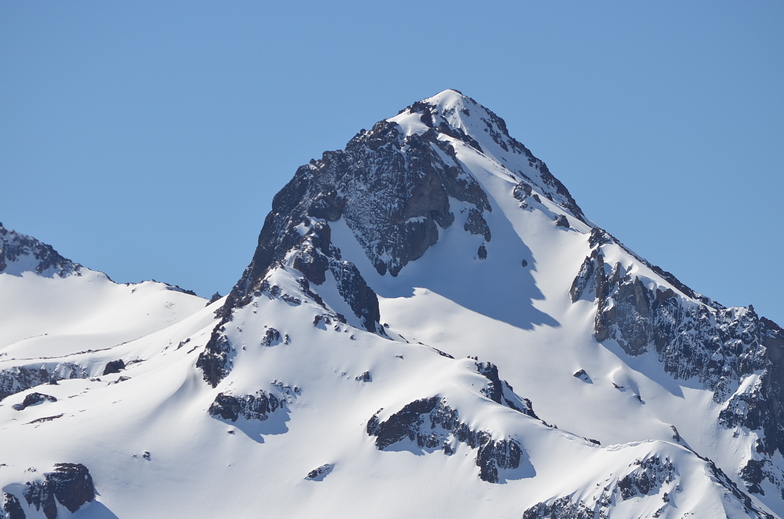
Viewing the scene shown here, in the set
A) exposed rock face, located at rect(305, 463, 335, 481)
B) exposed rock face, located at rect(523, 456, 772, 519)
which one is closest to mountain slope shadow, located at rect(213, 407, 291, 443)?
exposed rock face, located at rect(305, 463, 335, 481)

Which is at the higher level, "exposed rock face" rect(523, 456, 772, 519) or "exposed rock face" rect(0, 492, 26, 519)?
"exposed rock face" rect(523, 456, 772, 519)

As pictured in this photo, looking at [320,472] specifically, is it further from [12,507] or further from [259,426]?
[12,507]

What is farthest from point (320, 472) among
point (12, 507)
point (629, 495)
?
point (629, 495)

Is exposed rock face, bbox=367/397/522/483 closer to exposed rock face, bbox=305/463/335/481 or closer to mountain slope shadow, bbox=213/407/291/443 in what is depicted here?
exposed rock face, bbox=305/463/335/481

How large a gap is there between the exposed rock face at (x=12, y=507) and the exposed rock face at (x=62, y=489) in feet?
6.74

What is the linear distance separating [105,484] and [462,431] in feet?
180

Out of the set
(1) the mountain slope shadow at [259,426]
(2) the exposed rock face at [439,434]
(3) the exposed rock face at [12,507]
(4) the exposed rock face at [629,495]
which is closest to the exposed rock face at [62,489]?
(3) the exposed rock face at [12,507]

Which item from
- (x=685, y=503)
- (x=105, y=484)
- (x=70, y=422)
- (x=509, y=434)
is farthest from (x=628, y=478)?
(x=70, y=422)

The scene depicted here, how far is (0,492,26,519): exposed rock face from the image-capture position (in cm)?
16875

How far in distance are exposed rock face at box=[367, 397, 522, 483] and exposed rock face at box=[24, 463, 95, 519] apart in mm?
44167

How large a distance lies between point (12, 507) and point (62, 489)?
9.06 metres

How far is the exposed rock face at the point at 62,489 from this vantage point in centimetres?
17400

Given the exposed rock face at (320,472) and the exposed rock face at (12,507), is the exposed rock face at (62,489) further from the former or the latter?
the exposed rock face at (320,472)

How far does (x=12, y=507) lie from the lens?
169375 millimetres
